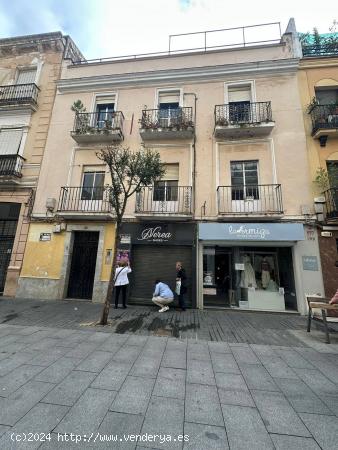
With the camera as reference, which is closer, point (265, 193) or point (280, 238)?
point (280, 238)

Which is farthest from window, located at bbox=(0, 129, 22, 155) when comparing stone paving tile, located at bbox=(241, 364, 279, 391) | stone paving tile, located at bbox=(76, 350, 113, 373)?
stone paving tile, located at bbox=(241, 364, 279, 391)

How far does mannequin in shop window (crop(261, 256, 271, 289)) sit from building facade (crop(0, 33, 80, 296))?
10510 millimetres

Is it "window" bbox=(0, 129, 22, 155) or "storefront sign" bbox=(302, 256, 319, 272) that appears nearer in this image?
"storefront sign" bbox=(302, 256, 319, 272)

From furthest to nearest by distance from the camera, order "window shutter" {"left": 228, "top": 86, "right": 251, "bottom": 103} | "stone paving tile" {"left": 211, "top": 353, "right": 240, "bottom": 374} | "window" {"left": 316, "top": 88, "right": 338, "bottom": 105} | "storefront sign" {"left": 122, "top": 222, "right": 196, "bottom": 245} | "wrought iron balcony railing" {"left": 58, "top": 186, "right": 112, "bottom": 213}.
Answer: "window shutter" {"left": 228, "top": 86, "right": 251, "bottom": 103}, "window" {"left": 316, "top": 88, "right": 338, "bottom": 105}, "wrought iron balcony railing" {"left": 58, "top": 186, "right": 112, "bottom": 213}, "storefront sign" {"left": 122, "top": 222, "right": 196, "bottom": 245}, "stone paving tile" {"left": 211, "top": 353, "right": 240, "bottom": 374}

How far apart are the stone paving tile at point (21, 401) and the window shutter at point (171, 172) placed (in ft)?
27.4

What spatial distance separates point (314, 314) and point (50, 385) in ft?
25.4

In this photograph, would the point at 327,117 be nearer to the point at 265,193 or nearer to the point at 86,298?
the point at 265,193

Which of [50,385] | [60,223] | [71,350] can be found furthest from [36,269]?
[50,385]

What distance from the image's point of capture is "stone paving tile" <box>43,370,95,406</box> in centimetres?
274

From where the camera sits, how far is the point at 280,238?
26.9 feet

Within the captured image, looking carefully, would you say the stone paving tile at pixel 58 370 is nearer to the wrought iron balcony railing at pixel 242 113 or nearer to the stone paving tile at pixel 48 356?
the stone paving tile at pixel 48 356

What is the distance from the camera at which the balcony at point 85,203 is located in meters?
9.43

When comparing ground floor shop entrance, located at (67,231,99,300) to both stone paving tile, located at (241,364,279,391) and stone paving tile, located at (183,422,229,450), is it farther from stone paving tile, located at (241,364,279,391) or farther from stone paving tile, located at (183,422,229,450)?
stone paving tile, located at (183,422,229,450)

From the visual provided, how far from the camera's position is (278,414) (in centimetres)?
261
